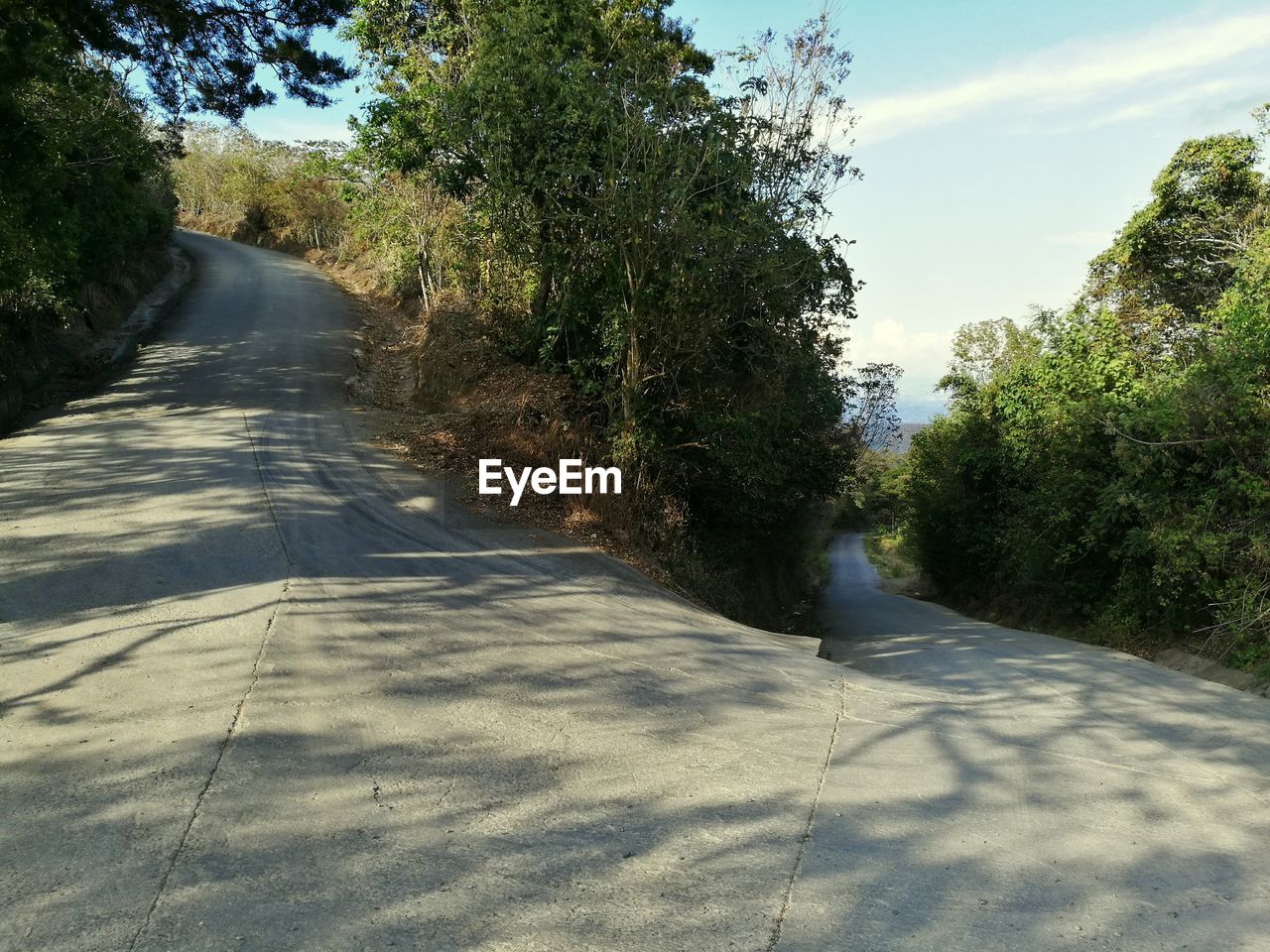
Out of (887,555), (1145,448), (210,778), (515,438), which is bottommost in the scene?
(887,555)

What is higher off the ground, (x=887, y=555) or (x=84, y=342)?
(x=84, y=342)

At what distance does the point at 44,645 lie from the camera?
248 inches

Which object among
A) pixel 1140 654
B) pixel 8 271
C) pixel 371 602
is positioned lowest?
pixel 1140 654

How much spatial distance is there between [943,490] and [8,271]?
911 inches

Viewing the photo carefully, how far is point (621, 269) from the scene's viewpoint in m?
13.0

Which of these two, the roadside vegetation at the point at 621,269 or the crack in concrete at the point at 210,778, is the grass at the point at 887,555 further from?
the crack in concrete at the point at 210,778

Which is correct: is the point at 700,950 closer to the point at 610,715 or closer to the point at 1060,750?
the point at 610,715

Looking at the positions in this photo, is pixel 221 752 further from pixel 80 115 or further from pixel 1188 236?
pixel 1188 236

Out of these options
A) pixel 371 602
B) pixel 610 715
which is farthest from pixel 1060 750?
pixel 371 602

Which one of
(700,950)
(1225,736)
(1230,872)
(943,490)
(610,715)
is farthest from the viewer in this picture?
(943,490)

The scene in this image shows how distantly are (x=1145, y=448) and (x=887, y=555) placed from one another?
49.5 meters

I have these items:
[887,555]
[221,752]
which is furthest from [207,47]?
[887,555]

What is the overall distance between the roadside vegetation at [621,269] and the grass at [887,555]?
3359cm

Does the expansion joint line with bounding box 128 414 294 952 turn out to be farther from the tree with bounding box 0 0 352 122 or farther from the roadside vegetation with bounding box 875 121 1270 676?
the roadside vegetation with bounding box 875 121 1270 676
